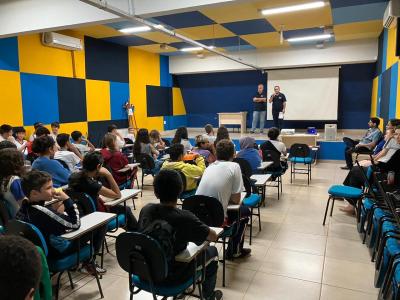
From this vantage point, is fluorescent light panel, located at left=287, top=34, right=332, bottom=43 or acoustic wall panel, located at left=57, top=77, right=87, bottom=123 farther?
fluorescent light panel, located at left=287, top=34, right=332, bottom=43

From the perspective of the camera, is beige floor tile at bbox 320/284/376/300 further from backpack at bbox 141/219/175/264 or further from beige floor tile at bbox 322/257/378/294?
backpack at bbox 141/219/175/264

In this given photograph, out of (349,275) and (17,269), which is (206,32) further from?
(17,269)

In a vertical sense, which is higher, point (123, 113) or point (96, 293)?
point (123, 113)

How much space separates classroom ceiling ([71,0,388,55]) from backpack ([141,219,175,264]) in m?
4.47

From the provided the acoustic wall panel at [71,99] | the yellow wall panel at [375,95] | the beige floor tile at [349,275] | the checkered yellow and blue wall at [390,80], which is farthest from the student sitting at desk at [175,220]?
the yellow wall panel at [375,95]

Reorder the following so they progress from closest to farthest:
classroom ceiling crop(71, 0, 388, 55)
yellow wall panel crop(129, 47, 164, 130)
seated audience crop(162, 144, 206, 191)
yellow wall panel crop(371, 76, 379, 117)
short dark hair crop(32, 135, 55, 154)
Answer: short dark hair crop(32, 135, 55, 154), seated audience crop(162, 144, 206, 191), classroom ceiling crop(71, 0, 388, 55), yellow wall panel crop(371, 76, 379, 117), yellow wall panel crop(129, 47, 164, 130)

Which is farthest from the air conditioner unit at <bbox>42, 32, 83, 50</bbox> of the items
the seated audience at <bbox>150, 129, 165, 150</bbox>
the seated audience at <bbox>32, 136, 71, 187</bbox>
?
the seated audience at <bbox>32, 136, 71, 187</bbox>

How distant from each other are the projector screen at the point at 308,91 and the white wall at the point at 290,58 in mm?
420

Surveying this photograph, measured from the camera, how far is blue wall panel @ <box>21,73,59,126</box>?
6.75 metres

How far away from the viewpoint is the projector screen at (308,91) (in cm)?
1045

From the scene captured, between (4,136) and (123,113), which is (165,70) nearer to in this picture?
(123,113)

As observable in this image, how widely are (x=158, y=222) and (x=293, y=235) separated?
243 centimetres

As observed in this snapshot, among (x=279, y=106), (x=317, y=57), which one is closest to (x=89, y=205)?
(x=279, y=106)

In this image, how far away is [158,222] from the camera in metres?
1.81
